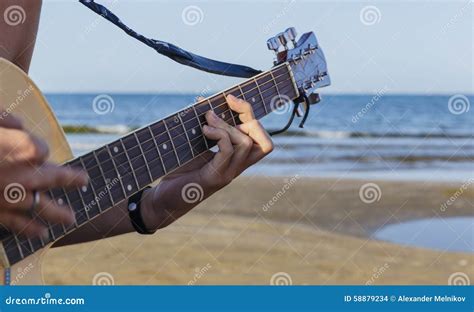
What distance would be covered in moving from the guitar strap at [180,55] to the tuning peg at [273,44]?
0.27 ft

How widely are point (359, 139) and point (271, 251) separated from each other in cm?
1212

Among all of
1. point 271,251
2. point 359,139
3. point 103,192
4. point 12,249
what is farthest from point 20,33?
point 359,139

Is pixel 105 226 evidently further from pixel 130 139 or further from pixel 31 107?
pixel 31 107

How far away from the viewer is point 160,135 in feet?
7.38

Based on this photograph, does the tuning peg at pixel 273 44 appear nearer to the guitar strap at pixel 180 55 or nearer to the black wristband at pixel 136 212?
the guitar strap at pixel 180 55

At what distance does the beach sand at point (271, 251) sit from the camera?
22.0 ft

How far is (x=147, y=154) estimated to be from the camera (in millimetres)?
2199

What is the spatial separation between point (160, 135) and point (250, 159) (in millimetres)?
248

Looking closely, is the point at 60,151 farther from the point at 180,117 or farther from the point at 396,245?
the point at 396,245

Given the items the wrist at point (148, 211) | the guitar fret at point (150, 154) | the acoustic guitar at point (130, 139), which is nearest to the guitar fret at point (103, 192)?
the acoustic guitar at point (130, 139)

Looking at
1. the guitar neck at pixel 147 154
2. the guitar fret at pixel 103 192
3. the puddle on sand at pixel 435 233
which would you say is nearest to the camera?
the guitar neck at pixel 147 154

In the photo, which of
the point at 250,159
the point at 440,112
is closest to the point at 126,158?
the point at 250,159

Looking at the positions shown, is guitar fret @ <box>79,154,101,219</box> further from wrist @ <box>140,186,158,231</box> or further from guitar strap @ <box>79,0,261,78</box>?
guitar strap @ <box>79,0,261,78</box>

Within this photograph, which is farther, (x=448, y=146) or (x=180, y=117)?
(x=448, y=146)
